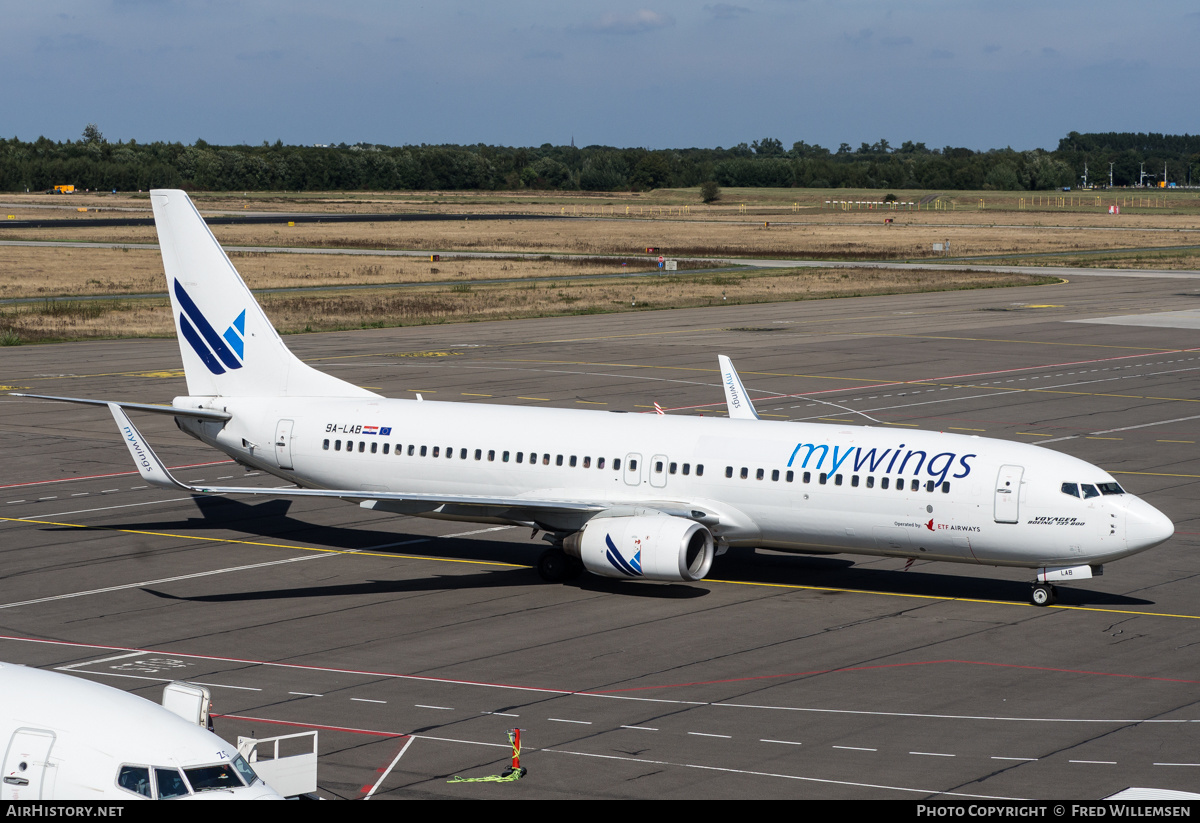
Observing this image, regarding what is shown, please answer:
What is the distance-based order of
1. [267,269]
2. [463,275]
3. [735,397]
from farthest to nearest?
[267,269] < [463,275] < [735,397]

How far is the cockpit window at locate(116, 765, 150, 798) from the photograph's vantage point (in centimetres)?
1517

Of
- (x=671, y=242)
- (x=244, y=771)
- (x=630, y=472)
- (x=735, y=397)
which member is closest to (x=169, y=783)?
(x=244, y=771)

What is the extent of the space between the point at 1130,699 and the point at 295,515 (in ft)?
86.7

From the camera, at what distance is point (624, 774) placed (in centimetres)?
2223

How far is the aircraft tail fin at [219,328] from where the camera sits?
4078 centimetres

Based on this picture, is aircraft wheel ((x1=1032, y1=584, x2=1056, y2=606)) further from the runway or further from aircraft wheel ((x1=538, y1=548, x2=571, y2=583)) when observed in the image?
aircraft wheel ((x1=538, y1=548, x2=571, y2=583))

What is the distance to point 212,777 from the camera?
50.8 ft

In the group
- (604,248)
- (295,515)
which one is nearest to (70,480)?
(295,515)

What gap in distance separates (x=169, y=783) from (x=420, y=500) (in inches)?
796

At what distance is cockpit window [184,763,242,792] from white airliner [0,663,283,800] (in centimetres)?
1

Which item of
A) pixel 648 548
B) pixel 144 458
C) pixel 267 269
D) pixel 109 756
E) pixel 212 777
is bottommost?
pixel 648 548

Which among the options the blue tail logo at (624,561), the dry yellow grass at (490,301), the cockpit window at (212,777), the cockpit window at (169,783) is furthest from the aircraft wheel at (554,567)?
the dry yellow grass at (490,301)

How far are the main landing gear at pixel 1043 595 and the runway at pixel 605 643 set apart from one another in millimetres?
494

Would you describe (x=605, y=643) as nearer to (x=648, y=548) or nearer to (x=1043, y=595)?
(x=648, y=548)
